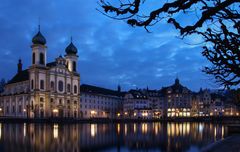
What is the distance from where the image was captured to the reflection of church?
332ft

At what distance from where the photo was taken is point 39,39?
106m

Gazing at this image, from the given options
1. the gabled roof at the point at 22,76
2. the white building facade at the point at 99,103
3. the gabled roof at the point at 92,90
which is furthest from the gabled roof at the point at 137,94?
the gabled roof at the point at 22,76

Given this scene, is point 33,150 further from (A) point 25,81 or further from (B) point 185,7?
(A) point 25,81

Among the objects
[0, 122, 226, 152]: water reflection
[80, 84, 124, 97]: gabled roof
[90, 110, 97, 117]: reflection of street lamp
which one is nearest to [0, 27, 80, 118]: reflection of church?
[80, 84, 124, 97]: gabled roof

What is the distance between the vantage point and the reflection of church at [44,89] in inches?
3989

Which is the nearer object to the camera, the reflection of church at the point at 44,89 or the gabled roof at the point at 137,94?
the reflection of church at the point at 44,89

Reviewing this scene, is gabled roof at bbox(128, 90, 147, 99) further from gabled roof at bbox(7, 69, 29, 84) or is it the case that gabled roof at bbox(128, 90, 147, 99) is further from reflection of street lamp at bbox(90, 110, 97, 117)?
gabled roof at bbox(7, 69, 29, 84)

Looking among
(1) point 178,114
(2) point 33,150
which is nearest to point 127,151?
(2) point 33,150

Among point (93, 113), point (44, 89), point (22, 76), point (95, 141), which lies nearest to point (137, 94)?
point (93, 113)

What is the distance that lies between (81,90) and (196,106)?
187 feet

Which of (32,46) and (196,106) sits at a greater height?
(32,46)

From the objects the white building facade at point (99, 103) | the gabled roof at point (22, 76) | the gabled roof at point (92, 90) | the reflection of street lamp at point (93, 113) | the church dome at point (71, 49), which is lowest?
the reflection of street lamp at point (93, 113)

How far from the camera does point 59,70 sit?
11025 cm

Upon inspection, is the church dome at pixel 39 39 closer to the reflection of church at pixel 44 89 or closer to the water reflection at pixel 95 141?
the reflection of church at pixel 44 89
